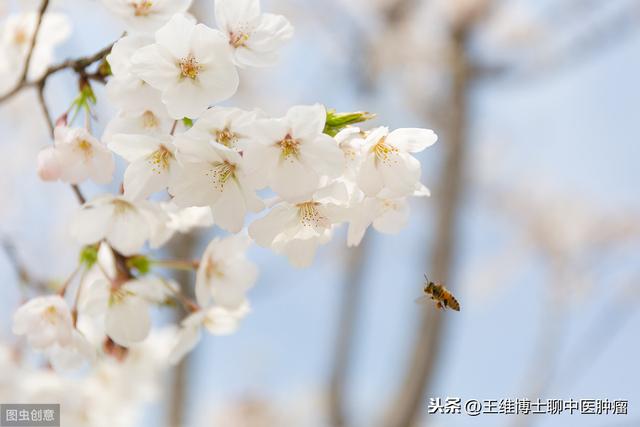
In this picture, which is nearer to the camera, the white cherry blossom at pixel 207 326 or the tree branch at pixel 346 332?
the white cherry blossom at pixel 207 326

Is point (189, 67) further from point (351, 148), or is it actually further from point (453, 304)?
point (453, 304)

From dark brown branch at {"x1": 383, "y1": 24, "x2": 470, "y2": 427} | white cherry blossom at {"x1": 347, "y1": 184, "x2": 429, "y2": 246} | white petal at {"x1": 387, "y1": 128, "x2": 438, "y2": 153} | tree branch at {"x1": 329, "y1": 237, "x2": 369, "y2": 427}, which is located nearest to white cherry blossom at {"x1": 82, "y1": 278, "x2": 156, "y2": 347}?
white cherry blossom at {"x1": 347, "y1": 184, "x2": 429, "y2": 246}

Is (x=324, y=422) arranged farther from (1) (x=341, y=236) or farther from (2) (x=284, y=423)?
(2) (x=284, y=423)

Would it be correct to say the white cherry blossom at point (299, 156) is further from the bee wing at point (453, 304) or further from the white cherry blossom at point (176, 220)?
the bee wing at point (453, 304)

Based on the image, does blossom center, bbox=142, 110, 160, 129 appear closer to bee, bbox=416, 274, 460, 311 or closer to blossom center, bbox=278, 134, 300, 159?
blossom center, bbox=278, 134, 300, 159

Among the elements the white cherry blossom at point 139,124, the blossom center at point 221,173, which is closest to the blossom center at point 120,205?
the white cherry blossom at point 139,124
